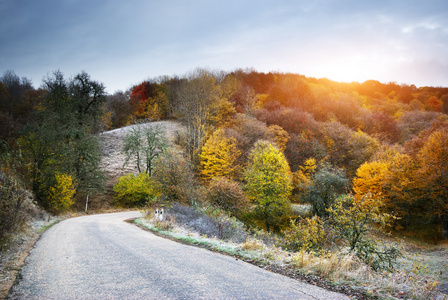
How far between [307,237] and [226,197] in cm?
1293

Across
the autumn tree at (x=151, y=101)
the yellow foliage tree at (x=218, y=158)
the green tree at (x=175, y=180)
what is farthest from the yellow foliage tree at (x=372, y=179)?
the autumn tree at (x=151, y=101)

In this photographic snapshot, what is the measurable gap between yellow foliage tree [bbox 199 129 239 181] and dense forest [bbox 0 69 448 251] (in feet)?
0.62

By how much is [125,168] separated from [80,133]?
11.5 m

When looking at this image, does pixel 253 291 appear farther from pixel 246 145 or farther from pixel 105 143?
pixel 105 143

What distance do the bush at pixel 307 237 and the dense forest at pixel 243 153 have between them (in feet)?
1.14

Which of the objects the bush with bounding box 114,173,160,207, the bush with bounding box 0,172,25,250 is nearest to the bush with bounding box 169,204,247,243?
the bush with bounding box 0,172,25,250

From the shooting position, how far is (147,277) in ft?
18.2

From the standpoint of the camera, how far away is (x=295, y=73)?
7081 centimetres

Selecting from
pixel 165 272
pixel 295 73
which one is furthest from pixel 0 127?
pixel 295 73

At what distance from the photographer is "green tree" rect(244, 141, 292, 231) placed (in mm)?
26812

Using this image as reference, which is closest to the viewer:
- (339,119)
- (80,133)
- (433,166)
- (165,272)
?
(165,272)

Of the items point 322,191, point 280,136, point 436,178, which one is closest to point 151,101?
point 280,136

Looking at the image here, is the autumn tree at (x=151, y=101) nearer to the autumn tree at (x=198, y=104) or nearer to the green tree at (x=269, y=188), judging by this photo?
the autumn tree at (x=198, y=104)

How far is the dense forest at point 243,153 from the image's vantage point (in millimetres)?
19828
